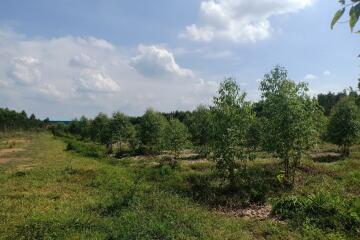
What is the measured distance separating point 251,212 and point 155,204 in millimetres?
3874

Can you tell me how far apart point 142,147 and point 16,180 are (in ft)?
85.2

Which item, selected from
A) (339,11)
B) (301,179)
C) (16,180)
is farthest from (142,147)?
(339,11)

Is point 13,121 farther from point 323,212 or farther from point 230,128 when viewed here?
point 323,212

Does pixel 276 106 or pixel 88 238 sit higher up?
pixel 276 106

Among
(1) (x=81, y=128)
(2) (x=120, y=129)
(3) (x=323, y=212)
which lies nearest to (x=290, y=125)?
(3) (x=323, y=212)

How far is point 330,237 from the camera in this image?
1114 cm

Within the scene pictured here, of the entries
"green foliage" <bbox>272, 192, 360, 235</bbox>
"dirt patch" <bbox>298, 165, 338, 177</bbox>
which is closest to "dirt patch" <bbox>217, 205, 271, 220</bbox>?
"green foliage" <bbox>272, 192, 360, 235</bbox>

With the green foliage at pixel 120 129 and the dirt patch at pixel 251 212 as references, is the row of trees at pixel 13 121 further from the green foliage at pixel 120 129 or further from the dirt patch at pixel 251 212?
the dirt patch at pixel 251 212

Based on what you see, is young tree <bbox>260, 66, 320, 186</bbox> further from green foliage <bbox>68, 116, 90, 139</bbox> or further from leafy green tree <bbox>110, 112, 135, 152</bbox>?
green foliage <bbox>68, 116, 90, 139</bbox>

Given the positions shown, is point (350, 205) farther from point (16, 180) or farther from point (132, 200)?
point (16, 180)

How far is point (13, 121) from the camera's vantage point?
10200 centimetres

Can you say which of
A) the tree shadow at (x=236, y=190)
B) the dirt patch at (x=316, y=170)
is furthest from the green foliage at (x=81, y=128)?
the tree shadow at (x=236, y=190)

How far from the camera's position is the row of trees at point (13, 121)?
316 ft

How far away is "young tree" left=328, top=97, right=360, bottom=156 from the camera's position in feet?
109
